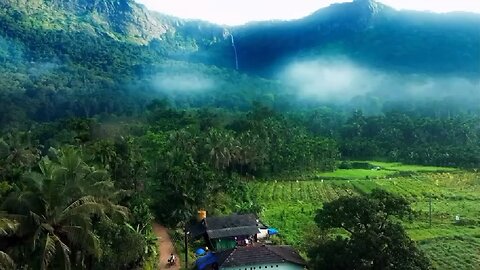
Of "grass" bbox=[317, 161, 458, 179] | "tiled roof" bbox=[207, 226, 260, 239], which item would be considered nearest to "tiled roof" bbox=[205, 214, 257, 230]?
"tiled roof" bbox=[207, 226, 260, 239]

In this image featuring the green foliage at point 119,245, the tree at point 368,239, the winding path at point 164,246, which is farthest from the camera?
the winding path at point 164,246

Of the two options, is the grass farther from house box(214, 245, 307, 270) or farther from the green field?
house box(214, 245, 307, 270)

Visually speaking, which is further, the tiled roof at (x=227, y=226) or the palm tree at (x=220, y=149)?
the palm tree at (x=220, y=149)

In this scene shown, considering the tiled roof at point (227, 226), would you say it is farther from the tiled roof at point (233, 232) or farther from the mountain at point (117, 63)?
the mountain at point (117, 63)

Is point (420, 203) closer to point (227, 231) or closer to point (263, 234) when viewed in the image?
point (263, 234)

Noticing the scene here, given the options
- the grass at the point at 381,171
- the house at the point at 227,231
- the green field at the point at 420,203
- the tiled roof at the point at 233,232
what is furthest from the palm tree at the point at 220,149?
the tiled roof at the point at 233,232

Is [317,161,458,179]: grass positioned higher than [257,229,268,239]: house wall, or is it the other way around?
[257,229,268,239]: house wall

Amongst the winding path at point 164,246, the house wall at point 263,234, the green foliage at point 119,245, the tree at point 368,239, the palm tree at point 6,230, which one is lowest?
the winding path at point 164,246

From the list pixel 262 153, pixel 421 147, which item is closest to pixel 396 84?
pixel 421 147

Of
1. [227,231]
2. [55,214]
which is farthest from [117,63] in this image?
[55,214]
